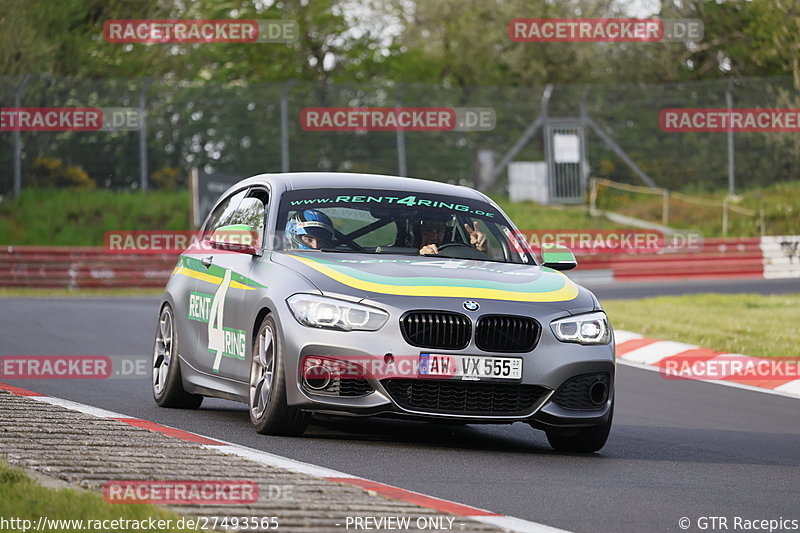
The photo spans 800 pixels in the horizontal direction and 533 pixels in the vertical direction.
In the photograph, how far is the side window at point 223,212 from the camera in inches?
430

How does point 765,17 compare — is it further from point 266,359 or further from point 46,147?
point 266,359

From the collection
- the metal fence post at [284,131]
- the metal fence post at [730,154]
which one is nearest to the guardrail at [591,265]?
the metal fence post at [730,154]

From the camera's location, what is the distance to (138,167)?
109ft

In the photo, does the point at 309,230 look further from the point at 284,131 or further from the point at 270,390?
the point at 284,131

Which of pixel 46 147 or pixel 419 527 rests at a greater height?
pixel 46 147

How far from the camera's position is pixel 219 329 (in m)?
9.96

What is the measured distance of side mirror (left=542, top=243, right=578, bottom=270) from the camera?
395 inches

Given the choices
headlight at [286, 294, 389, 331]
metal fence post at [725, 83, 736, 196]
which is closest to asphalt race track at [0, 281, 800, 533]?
headlight at [286, 294, 389, 331]

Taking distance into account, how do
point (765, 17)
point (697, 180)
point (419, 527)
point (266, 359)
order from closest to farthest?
point (419, 527)
point (266, 359)
point (697, 180)
point (765, 17)

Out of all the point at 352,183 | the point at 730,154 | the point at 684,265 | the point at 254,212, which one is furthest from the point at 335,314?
the point at 730,154

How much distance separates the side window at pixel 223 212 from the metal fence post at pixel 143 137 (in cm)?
2169

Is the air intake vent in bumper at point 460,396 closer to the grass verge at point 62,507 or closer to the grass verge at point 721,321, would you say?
the grass verge at point 62,507

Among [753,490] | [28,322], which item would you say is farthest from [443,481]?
[28,322]

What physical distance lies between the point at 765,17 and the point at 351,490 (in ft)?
117
